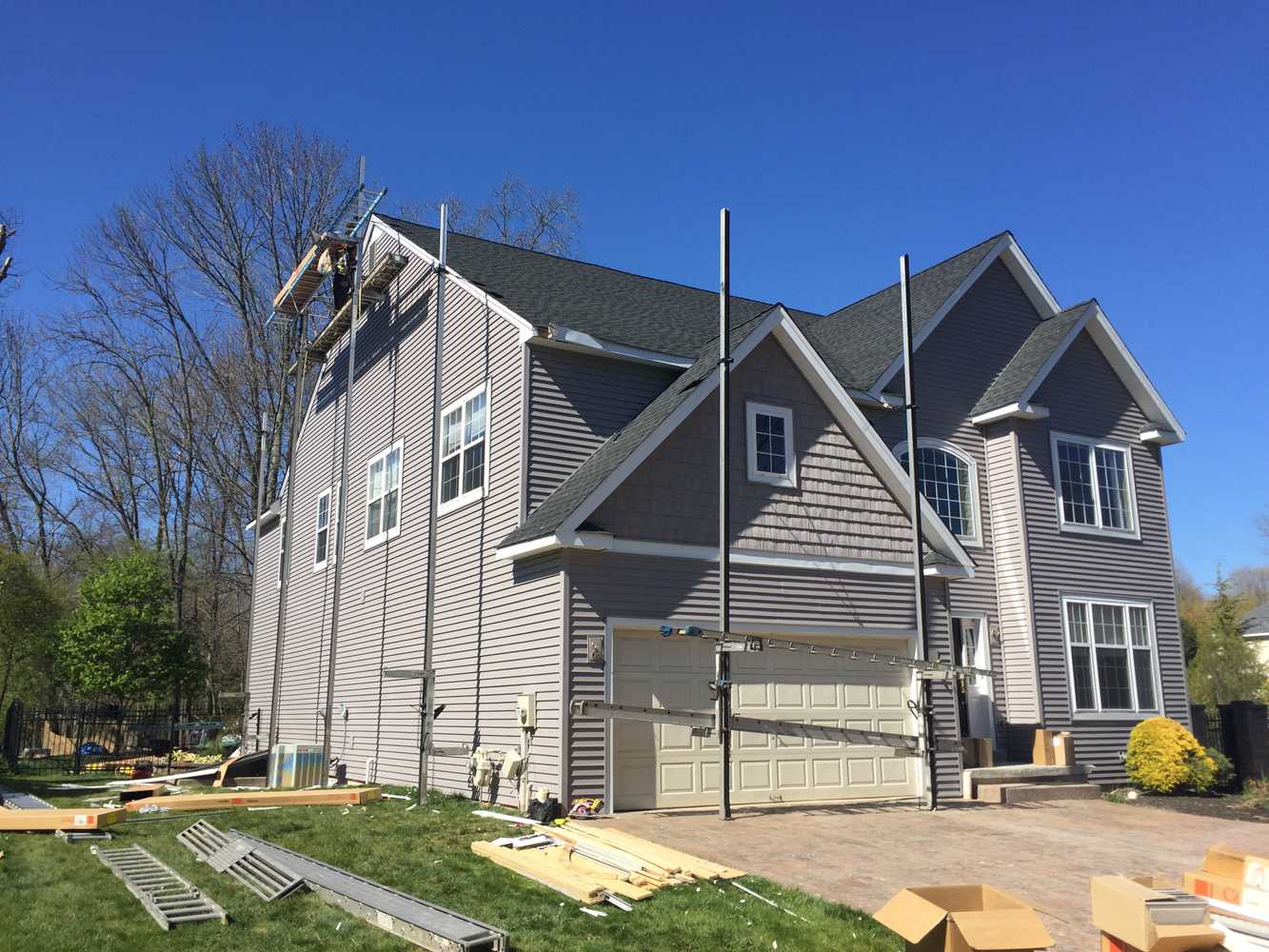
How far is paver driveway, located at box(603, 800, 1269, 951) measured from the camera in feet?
27.4

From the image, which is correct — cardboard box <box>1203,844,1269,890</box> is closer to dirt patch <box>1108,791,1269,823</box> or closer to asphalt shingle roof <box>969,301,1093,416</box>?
dirt patch <box>1108,791,1269,823</box>

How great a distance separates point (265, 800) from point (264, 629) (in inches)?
550

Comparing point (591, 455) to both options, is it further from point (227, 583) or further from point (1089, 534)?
point (227, 583)

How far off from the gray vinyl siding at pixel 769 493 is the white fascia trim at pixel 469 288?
8.60 feet

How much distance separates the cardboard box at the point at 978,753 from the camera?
50.9 ft

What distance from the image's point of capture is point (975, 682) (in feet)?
57.3

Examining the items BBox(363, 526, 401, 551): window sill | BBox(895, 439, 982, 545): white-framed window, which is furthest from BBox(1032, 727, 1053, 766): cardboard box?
BBox(363, 526, 401, 551): window sill

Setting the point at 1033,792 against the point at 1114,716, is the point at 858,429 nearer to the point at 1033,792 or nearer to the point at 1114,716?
the point at 1033,792

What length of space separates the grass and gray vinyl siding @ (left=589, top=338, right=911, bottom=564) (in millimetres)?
4811

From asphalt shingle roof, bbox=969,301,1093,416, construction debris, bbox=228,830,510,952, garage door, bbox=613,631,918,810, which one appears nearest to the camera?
construction debris, bbox=228,830,510,952

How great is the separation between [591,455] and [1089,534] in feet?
32.4


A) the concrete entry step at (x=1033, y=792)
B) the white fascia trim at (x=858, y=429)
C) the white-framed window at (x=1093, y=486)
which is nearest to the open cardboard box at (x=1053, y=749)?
the concrete entry step at (x=1033, y=792)

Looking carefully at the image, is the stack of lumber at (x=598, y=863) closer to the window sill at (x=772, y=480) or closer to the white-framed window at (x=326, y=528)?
the window sill at (x=772, y=480)

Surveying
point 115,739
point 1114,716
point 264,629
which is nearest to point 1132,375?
point 1114,716
